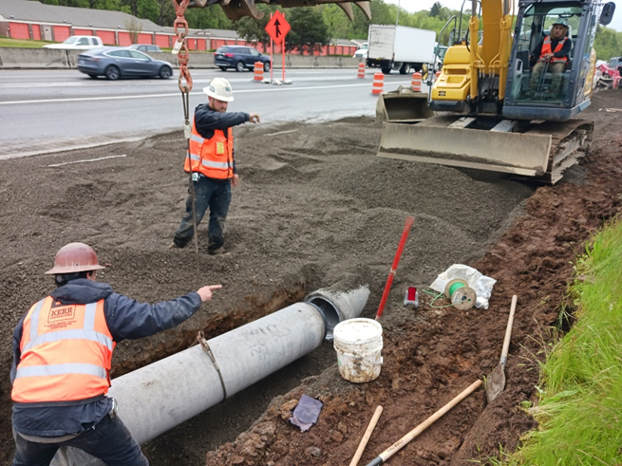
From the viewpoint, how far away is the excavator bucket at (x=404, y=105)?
12617 millimetres

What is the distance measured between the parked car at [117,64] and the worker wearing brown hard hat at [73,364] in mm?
20861

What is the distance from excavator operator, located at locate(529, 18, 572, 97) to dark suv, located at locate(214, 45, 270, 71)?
80.3 feet

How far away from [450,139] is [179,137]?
19.9 feet

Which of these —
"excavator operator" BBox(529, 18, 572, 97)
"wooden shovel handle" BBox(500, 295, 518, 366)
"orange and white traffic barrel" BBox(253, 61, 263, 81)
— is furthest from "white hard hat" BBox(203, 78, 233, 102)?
"orange and white traffic barrel" BBox(253, 61, 263, 81)

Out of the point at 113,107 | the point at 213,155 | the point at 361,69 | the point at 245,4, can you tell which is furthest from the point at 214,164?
the point at 361,69

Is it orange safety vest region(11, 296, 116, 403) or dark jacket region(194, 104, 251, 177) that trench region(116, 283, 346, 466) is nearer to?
orange safety vest region(11, 296, 116, 403)

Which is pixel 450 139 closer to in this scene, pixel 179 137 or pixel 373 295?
pixel 373 295

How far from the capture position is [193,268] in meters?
5.59

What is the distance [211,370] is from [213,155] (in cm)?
230

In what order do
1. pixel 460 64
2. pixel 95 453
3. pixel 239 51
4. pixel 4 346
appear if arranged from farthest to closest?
pixel 239 51 < pixel 460 64 < pixel 4 346 < pixel 95 453

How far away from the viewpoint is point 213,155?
5266 mm

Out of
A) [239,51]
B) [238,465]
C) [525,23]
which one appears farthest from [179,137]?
[239,51]

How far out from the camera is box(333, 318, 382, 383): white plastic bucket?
3777 mm

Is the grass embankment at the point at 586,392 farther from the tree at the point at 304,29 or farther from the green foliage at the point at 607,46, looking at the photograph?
the green foliage at the point at 607,46
